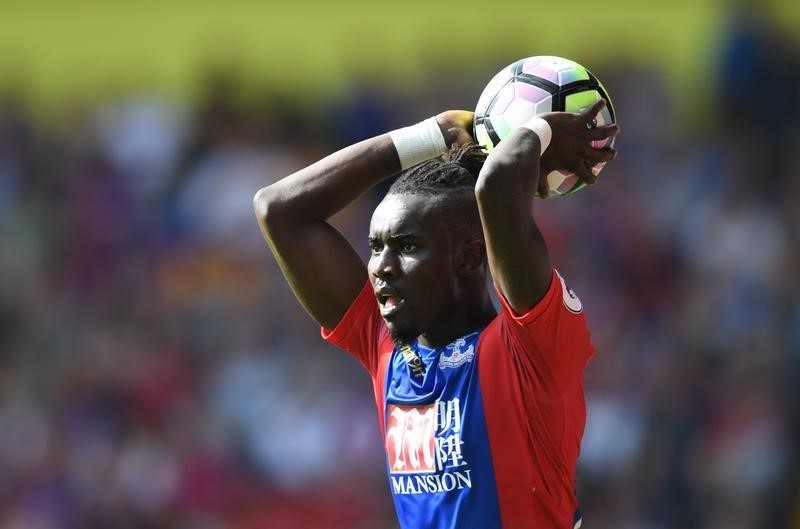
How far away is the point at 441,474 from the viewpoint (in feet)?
14.2

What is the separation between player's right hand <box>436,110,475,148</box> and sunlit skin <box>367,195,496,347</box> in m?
0.35

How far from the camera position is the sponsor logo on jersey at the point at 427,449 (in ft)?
14.1

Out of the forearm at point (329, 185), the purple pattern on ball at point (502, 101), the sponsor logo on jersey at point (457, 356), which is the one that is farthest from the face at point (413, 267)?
the purple pattern on ball at point (502, 101)

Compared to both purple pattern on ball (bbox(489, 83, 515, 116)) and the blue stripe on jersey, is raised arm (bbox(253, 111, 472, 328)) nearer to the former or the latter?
purple pattern on ball (bbox(489, 83, 515, 116))

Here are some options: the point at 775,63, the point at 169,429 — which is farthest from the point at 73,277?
the point at 775,63

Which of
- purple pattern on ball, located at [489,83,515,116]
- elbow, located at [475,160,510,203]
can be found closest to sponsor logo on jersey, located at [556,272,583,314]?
elbow, located at [475,160,510,203]

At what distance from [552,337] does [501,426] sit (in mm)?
363

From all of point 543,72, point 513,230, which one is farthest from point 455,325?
point 543,72

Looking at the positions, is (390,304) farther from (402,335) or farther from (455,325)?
(455,325)

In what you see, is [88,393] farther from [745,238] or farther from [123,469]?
[745,238]

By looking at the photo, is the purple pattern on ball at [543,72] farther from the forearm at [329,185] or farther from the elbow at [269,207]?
the elbow at [269,207]

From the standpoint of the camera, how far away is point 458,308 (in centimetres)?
455

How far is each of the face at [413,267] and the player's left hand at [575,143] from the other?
0.40 m

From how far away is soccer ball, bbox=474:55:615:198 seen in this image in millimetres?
4574
